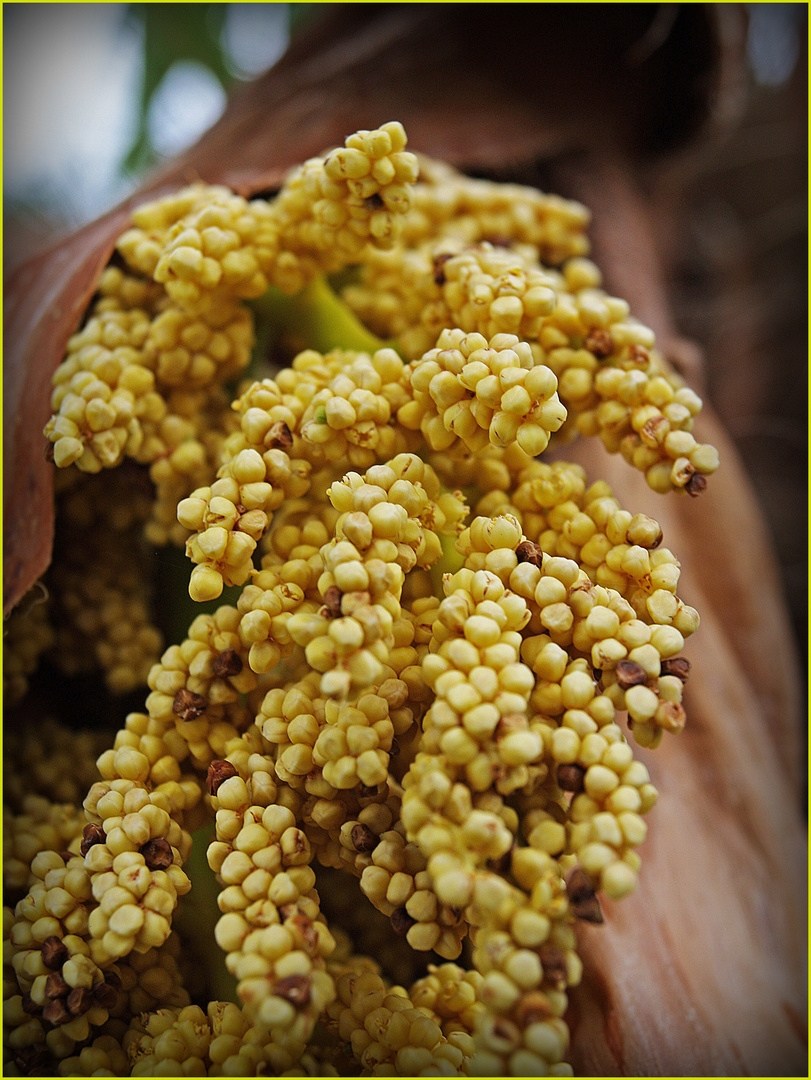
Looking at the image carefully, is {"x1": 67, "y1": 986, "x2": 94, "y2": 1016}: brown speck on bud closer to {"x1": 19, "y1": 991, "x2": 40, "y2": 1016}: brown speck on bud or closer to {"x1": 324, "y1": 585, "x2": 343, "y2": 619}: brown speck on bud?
{"x1": 19, "y1": 991, "x2": 40, "y2": 1016}: brown speck on bud

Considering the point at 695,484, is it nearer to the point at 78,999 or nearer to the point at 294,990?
the point at 294,990

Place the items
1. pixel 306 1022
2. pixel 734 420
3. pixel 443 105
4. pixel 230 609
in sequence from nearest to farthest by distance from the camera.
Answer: pixel 306 1022 < pixel 230 609 < pixel 443 105 < pixel 734 420

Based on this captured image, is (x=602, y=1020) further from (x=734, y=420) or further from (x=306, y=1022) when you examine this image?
(x=734, y=420)

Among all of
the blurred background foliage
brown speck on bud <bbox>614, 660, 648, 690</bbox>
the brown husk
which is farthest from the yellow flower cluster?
the blurred background foliage

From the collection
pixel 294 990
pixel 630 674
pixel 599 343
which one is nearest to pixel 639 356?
pixel 599 343

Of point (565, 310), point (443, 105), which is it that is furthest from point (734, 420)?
point (565, 310)
